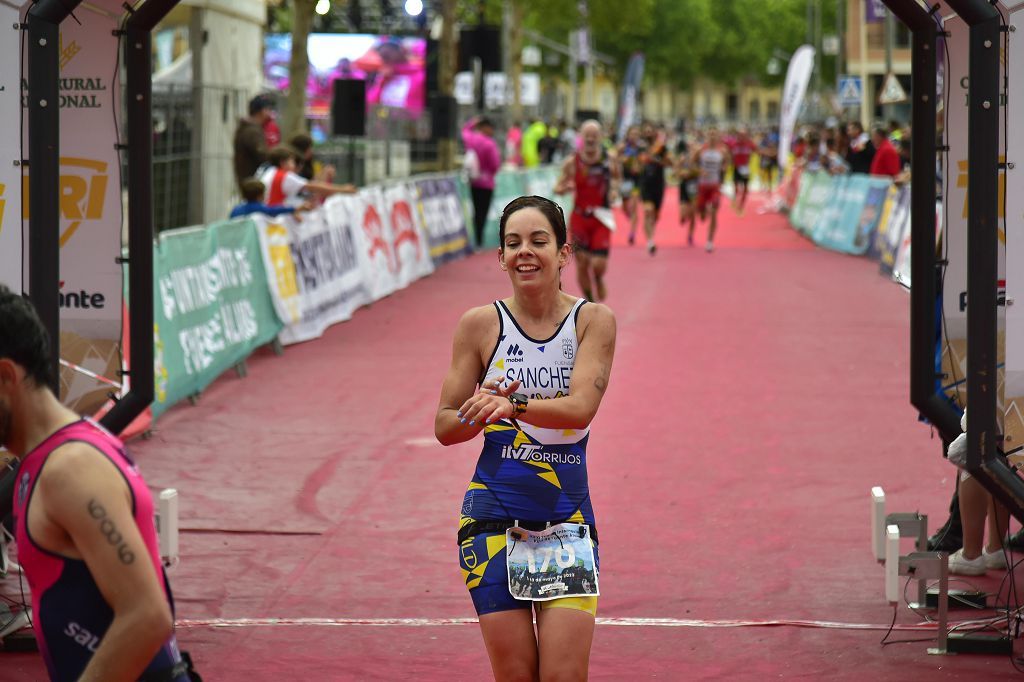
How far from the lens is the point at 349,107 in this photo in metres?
21.7

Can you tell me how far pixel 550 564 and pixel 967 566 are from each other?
144 inches

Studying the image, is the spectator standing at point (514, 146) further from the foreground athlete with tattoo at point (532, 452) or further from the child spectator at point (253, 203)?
the foreground athlete with tattoo at point (532, 452)

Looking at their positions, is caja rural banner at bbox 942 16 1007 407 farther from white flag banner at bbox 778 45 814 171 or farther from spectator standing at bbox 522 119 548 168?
spectator standing at bbox 522 119 548 168

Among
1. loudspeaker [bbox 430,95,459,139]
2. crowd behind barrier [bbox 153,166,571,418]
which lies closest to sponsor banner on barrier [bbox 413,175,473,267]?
crowd behind barrier [bbox 153,166,571,418]

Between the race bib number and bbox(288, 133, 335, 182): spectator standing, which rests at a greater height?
bbox(288, 133, 335, 182): spectator standing

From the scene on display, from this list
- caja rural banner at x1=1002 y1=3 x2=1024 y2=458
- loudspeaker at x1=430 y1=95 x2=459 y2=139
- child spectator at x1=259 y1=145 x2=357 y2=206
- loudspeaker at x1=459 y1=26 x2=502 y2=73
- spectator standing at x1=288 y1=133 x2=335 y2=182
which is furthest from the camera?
loudspeaker at x1=459 y1=26 x2=502 y2=73

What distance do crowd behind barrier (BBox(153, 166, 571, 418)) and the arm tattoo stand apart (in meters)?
8.05

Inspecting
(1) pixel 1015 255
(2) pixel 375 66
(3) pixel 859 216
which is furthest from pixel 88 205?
(2) pixel 375 66

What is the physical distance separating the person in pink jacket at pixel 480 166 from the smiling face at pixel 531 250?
2076cm

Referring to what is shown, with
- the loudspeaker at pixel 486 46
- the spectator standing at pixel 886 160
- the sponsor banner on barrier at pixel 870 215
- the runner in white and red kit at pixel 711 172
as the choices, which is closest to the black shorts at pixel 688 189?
the runner in white and red kit at pixel 711 172

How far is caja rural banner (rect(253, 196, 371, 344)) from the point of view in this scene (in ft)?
47.8

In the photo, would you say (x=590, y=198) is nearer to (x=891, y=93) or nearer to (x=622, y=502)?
(x=622, y=502)

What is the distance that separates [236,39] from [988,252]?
17.7 meters

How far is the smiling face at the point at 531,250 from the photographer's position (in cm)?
456
